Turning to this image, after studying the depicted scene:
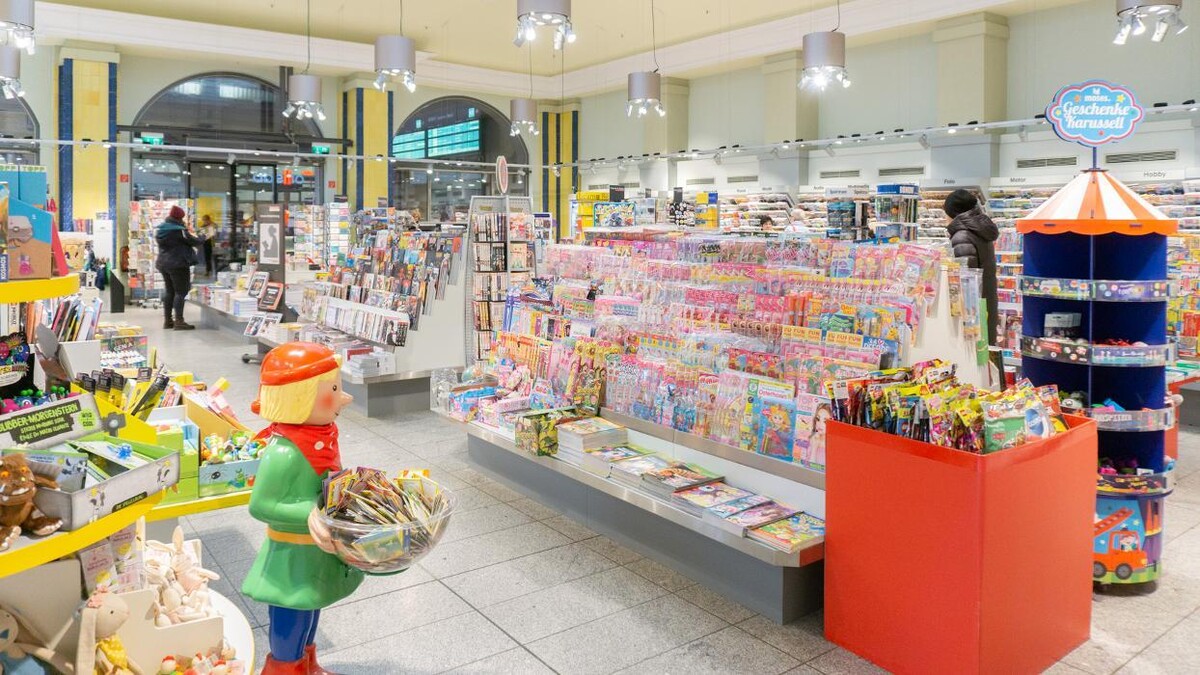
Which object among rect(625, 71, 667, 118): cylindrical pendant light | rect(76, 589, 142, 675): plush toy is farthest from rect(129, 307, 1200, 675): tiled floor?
rect(625, 71, 667, 118): cylindrical pendant light

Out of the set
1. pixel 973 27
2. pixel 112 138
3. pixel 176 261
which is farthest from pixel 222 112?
pixel 973 27

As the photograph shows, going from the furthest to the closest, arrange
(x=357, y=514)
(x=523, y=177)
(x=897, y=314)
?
(x=523, y=177), (x=897, y=314), (x=357, y=514)

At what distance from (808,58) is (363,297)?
484 centimetres

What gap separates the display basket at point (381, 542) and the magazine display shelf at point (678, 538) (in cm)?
142

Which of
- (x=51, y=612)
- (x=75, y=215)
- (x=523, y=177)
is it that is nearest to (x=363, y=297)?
(x=51, y=612)

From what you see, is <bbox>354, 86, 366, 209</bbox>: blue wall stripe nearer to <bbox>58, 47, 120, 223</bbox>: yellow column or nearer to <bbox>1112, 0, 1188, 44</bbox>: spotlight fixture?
<bbox>58, 47, 120, 223</bbox>: yellow column

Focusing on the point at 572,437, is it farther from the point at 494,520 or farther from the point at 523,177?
the point at 523,177

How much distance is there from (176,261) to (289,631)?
10.5 meters

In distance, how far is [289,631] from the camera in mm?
2391

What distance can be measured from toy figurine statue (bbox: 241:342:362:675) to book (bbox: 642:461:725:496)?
1591 millimetres

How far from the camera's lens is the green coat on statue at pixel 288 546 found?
2.27m

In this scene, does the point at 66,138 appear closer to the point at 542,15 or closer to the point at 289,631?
the point at 542,15

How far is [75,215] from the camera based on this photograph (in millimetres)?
14461

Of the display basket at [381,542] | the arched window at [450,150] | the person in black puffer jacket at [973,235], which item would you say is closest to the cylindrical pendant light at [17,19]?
the display basket at [381,542]
